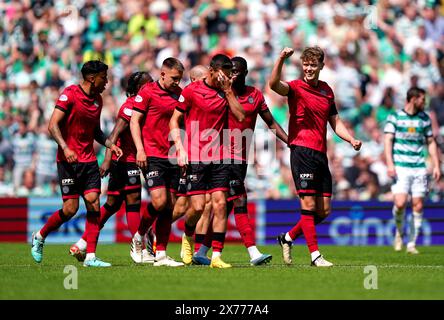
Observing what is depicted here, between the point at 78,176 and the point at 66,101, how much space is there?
0.96 m

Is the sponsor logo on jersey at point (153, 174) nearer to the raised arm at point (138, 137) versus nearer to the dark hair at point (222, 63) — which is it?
the raised arm at point (138, 137)

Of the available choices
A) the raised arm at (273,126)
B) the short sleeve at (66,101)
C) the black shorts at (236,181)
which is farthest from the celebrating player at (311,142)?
the short sleeve at (66,101)

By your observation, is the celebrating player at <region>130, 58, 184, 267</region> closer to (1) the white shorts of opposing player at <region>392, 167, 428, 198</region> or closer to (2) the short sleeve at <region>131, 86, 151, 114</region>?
Answer: (2) the short sleeve at <region>131, 86, 151, 114</region>

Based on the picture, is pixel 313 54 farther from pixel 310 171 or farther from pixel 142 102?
pixel 142 102

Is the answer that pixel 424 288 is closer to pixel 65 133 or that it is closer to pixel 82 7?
pixel 65 133

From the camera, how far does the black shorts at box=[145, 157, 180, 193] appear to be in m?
13.7

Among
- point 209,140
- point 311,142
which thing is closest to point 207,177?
point 209,140

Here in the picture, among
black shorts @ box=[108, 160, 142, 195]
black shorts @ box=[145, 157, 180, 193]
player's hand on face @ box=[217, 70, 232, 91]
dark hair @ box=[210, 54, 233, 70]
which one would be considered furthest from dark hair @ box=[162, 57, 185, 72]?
black shorts @ box=[108, 160, 142, 195]

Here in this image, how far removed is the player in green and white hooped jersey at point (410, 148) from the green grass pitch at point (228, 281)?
322cm

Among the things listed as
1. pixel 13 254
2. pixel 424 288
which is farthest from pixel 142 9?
pixel 424 288

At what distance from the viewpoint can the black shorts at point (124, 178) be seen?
48.4 feet

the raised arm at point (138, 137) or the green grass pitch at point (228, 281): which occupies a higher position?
the raised arm at point (138, 137)

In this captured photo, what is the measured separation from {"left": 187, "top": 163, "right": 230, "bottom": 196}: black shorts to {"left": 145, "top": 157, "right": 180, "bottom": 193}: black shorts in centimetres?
58
